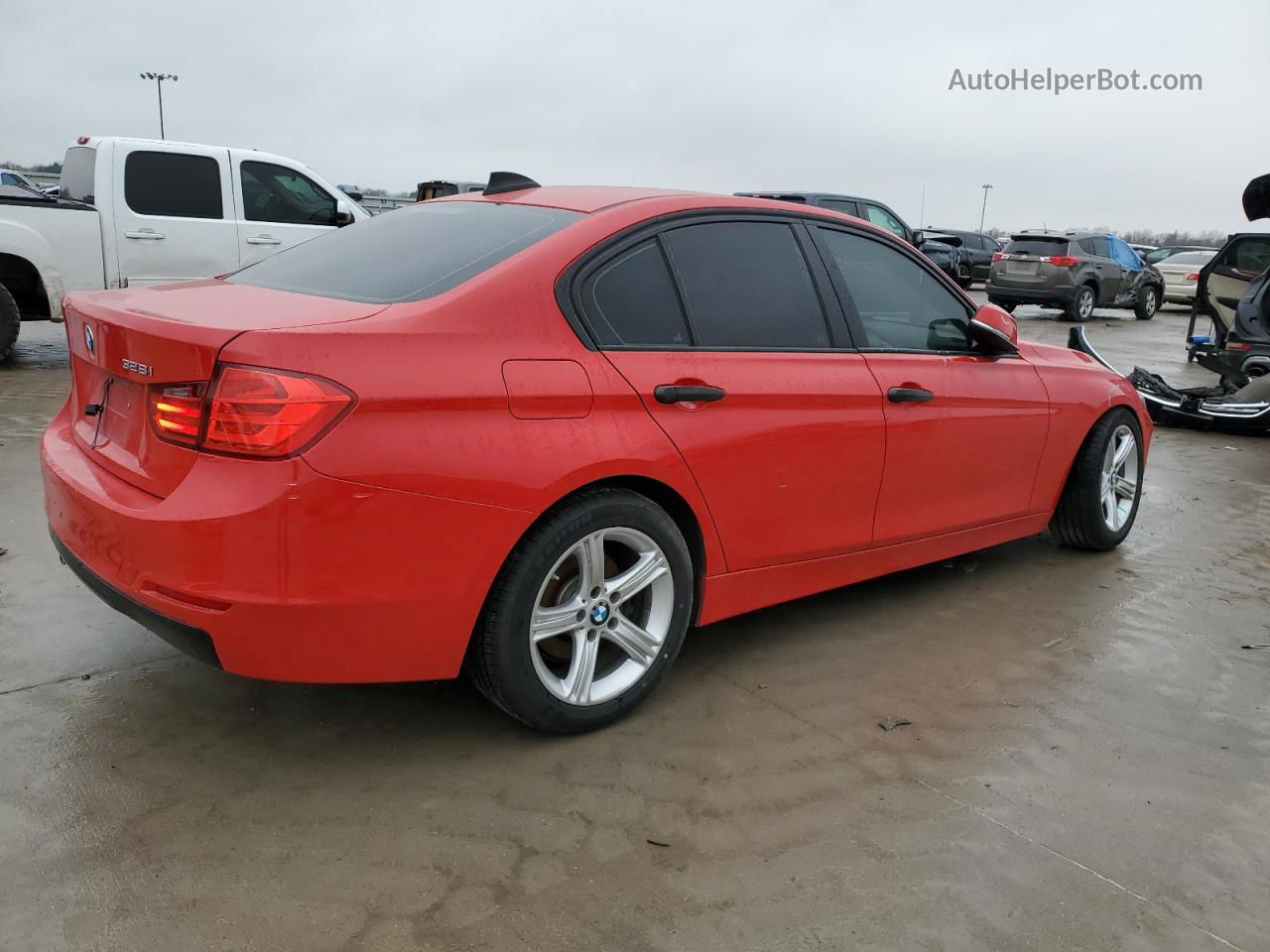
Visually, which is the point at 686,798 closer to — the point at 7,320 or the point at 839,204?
the point at 7,320

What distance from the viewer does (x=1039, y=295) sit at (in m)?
19.1

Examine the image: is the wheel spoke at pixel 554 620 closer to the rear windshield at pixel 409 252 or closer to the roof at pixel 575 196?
the rear windshield at pixel 409 252

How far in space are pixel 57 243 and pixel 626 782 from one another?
824 cm

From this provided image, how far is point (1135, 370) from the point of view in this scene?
961 cm

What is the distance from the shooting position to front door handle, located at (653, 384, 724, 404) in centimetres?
304

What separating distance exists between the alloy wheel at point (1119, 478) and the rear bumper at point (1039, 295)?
14917 millimetres

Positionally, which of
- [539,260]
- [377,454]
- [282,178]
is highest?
[282,178]

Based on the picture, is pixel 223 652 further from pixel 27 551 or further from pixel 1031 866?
pixel 27 551

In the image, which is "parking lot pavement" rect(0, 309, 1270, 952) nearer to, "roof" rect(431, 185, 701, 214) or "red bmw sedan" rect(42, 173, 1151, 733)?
"red bmw sedan" rect(42, 173, 1151, 733)


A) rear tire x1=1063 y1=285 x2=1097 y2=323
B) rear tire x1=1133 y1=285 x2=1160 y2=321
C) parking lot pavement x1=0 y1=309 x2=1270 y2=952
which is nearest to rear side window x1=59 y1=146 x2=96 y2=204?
parking lot pavement x1=0 y1=309 x2=1270 y2=952

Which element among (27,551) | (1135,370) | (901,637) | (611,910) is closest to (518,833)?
(611,910)

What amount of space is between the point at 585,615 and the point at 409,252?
1.24 metres

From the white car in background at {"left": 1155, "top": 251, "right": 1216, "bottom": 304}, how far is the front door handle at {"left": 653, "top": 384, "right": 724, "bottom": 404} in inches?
910

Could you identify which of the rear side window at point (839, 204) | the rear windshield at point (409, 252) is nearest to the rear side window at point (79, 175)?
the rear windshield at point (409, 252)
